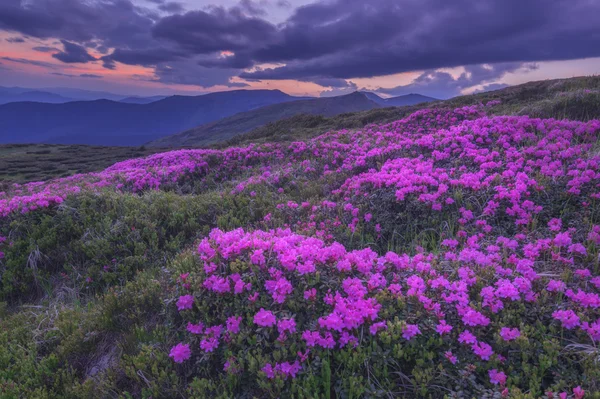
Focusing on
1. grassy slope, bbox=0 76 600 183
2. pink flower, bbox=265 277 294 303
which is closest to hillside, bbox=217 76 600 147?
grassy slope, bbox=0 76 600 183

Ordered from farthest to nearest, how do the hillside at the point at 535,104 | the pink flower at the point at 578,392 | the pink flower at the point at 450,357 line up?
1. the hillside at the point at 535,104
2. the pink flower at the point at 450,357
3. the pink flower at the point at 578,392

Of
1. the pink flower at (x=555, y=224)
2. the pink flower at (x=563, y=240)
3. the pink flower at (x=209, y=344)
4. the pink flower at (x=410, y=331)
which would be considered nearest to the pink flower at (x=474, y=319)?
the pink flower at (x=410, y=331)

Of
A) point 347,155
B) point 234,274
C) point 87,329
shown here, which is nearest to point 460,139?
point 347,155

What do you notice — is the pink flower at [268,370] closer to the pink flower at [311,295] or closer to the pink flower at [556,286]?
the pink flower at [311,295]

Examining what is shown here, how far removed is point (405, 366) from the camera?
138 inches

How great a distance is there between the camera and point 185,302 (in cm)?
421

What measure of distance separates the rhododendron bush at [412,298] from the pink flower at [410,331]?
2 centimetres

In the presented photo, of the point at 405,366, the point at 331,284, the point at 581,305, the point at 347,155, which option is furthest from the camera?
the point at 347,155

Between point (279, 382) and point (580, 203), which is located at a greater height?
point (580, 203)

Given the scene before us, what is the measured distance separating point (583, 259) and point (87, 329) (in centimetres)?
707

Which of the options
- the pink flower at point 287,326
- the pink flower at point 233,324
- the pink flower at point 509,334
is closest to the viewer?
the pink flower at point 509,334

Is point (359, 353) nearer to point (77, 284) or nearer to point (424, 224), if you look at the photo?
point (424, 224)

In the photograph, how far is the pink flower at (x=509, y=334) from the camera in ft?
11.2

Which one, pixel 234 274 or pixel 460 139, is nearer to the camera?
pixel 234 274
